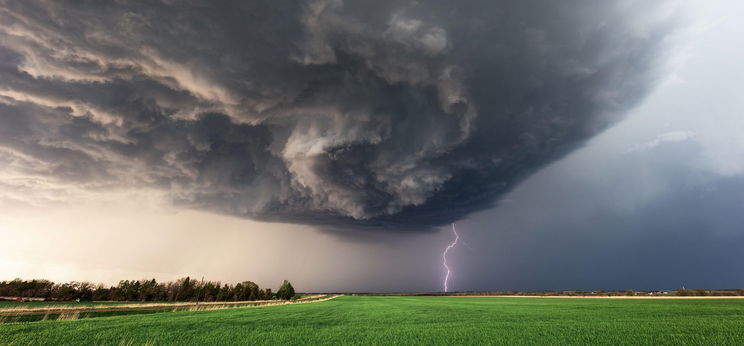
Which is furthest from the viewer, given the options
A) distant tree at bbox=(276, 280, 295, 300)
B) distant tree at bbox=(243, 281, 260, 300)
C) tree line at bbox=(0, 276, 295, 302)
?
distant tree at bbox=(276, 280, 295, 300)

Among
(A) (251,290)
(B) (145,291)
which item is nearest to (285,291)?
(A) (251,290)

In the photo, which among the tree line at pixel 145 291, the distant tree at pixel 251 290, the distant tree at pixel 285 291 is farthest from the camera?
the distant tree at pixel 285 291

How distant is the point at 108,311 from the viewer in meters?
46.8

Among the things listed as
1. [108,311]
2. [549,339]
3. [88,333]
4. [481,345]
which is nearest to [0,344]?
[88,333]

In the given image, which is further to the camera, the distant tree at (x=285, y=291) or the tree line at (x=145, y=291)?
the distant tree at (x=285, y=291)

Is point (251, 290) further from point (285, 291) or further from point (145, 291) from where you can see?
point (145, 291)

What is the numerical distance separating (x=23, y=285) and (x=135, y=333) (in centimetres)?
16432

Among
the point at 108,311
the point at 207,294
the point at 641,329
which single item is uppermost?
the point at 641,329

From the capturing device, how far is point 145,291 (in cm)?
12638

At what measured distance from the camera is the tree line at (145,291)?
112000mm

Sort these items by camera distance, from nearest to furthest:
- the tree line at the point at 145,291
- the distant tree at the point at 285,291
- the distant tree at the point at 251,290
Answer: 1. the tree line at the point at 145,291
2. the distant tree at the point at 251,290
3. the distant tree at the point at 285,291

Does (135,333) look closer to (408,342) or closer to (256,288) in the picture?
(408,342)

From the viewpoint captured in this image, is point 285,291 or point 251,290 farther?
point 285,291

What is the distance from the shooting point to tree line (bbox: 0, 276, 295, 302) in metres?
112
